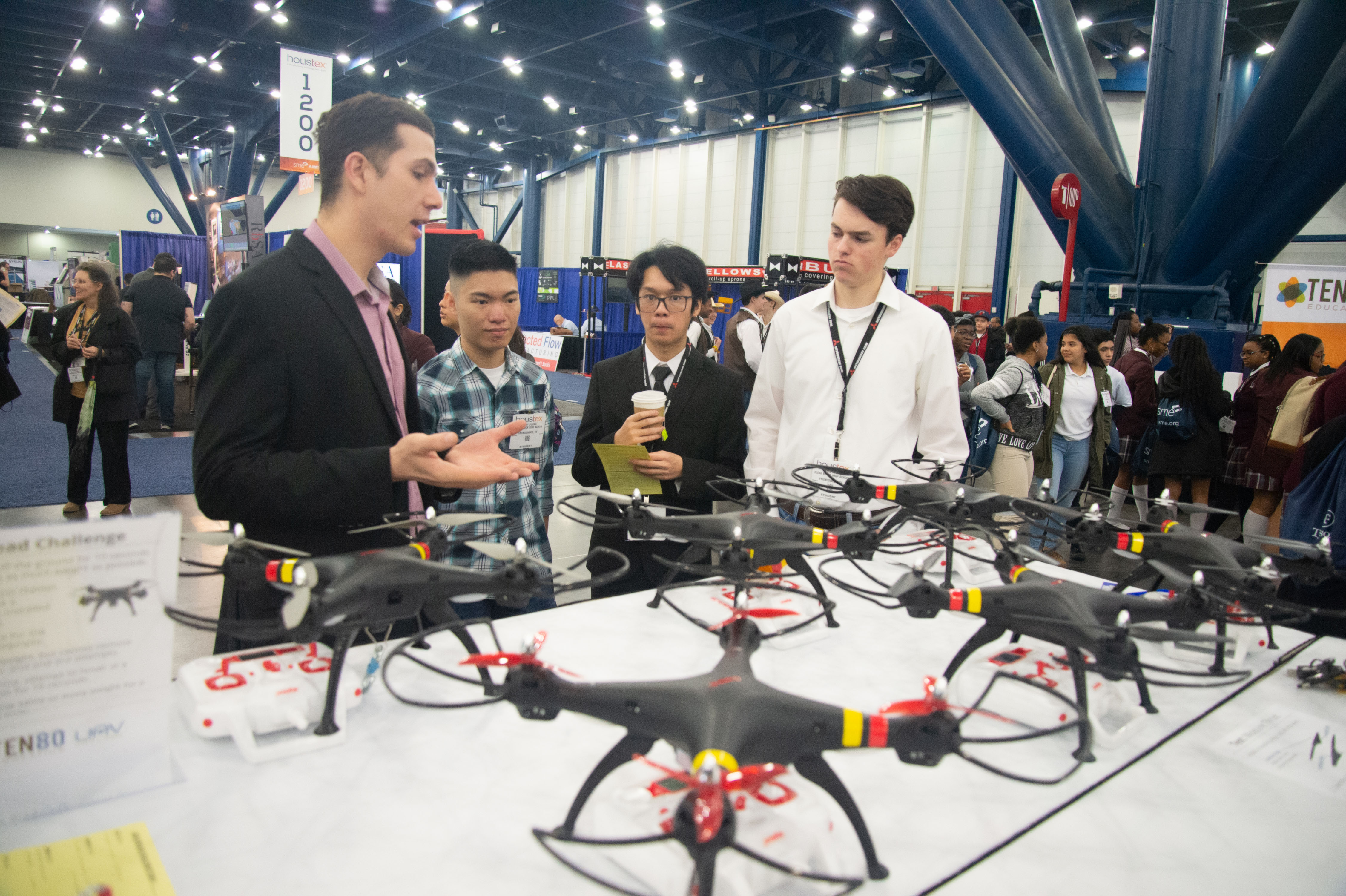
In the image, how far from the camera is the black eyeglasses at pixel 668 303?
202 centimetres

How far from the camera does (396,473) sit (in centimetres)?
118

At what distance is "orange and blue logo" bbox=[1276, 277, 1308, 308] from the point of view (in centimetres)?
547

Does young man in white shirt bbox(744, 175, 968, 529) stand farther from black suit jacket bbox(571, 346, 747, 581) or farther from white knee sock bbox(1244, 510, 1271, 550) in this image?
white knee sock bbox(1244, 510, 1271, 550)

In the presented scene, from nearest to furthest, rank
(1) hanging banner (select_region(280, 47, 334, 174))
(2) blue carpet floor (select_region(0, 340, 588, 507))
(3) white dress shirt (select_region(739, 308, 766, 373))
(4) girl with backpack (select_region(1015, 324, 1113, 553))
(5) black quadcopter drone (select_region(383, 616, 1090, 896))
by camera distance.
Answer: (5) black quadcopter drone (select_region(383, 616, 1090, 896)), (4) girl with backpack (select_region(1015, 324, 1113, 553)), (3) white dress shirt (select_region(739, 308, 766, 373)), (2) blue carpet floor (select_region(0, 340, 588, 507)), (1) hanging banner (select_region(280, 47, 334, 174))

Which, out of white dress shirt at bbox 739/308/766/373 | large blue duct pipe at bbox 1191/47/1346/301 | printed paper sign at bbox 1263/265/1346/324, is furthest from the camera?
large blue duct pipe at bbox 1191/47/1346/301

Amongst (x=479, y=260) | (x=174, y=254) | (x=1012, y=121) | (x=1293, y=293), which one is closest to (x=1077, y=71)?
(x=1012, y=121)

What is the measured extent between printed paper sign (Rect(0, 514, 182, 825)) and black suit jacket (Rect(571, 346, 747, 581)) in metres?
1.24

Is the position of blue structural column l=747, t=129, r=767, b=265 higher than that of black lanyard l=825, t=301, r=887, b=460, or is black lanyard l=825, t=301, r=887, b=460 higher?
blue structural column l=747, t=129, r=767, b=265

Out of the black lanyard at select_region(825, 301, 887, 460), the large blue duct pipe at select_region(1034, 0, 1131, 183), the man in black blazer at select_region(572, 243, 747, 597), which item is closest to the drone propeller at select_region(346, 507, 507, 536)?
the man in black blazer at select_region(572, 243, 747, 597)

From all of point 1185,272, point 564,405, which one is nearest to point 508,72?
point 564,405

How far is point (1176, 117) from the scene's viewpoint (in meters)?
6.66

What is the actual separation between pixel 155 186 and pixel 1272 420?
27.3m

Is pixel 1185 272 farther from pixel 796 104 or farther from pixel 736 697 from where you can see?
pixel 796 104

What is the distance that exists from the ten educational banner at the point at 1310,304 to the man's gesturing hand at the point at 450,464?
6.18m
